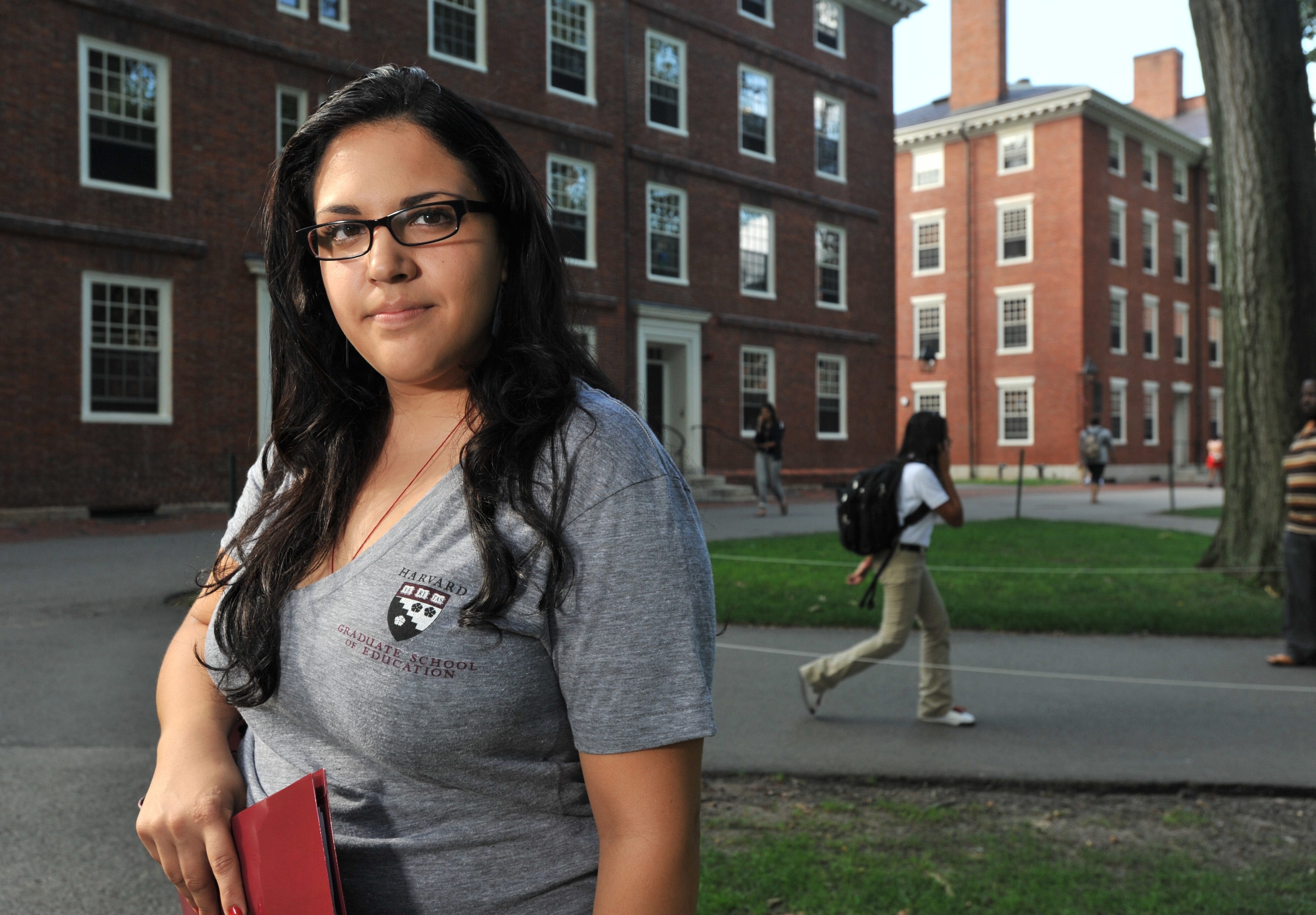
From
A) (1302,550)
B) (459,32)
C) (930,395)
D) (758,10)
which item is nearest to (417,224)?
(1302,550)

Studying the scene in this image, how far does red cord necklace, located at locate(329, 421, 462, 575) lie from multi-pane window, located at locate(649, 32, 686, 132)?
2473 cm

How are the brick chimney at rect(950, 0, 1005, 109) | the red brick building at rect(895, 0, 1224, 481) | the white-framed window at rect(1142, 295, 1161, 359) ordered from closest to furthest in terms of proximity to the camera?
the red brick building at rect(895, 0, 1224, 481) → the brick chimney at rect(950, 0, 1005, 109) → the white-framed window at rect(1142, 295, 1161, 359)

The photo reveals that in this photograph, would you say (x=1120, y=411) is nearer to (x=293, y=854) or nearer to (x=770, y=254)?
(x=770, y=254)

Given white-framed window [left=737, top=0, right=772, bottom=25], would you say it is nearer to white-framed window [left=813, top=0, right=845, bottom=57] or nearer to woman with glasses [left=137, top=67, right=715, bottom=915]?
white-framed window [left=813, top=0, right=845, bottom=57]

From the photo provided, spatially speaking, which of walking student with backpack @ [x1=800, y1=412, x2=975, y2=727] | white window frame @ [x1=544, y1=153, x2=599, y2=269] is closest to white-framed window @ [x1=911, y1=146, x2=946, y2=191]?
white window frame @ [x1=544, y1=153, x2=599, y2=269]

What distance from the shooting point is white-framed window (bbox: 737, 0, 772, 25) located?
2714 centimetres

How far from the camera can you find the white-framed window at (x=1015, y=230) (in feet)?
136

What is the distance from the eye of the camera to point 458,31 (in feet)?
70.5

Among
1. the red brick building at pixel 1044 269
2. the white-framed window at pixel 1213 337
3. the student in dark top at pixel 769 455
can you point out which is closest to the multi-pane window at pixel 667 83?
the student in dark top at pixel 769 455

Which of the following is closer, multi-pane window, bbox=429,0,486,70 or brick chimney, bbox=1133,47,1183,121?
multi-pane window, bbox=429,0,486,70

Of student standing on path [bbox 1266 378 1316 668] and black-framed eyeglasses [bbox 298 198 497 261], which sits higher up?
black-framed eyeglasses [bbox 298 198 497 261]

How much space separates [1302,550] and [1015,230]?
36.6m

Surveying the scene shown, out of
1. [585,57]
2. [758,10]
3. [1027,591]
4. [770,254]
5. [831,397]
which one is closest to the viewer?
[1027,591]

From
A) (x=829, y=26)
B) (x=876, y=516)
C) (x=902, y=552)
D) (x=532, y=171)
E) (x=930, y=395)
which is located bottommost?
(x=902, y=552)
